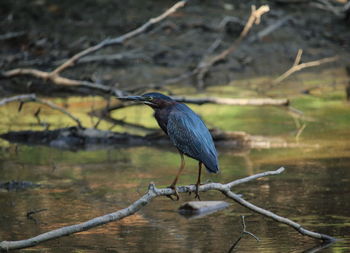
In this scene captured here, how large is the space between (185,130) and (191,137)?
6cm

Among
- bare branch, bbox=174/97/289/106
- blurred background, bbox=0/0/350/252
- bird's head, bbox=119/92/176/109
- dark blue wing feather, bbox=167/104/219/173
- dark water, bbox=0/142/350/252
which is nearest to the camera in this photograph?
dark blue wing feather, bbox=167/104/219/173

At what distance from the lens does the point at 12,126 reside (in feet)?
37.6

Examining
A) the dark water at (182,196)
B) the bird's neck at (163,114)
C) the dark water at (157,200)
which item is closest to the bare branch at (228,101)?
the dark water at (182,196)

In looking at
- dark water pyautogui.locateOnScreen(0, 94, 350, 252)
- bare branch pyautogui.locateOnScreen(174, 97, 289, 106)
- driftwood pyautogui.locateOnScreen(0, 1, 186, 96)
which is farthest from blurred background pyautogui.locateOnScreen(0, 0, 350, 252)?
bare branch pyautogui.locateOnScreen(174, 97, 289, 106)

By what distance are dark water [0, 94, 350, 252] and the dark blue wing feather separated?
785 mm

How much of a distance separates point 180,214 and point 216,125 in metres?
4.16

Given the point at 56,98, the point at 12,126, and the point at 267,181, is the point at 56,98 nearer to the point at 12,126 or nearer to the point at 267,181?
the point at 12,126

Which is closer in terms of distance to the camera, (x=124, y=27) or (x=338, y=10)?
(x=338, y=10)

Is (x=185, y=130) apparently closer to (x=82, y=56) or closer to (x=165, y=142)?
(x=165, y=142)

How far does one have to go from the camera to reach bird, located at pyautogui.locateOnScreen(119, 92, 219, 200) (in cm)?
565

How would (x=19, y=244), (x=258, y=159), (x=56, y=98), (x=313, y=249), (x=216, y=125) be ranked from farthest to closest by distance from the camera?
(x=56, y=98), (x=216, y=125), (x=258, y=159), (x=313, y=249), (x=19, y=244)

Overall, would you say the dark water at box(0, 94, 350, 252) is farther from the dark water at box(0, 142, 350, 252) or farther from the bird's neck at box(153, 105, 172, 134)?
the bird's neck at box(153, 105, 172, 134)

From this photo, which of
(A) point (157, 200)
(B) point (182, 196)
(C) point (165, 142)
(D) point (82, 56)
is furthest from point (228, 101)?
(A) point (157, 200)

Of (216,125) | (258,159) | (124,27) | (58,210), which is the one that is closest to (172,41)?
(124,27)
